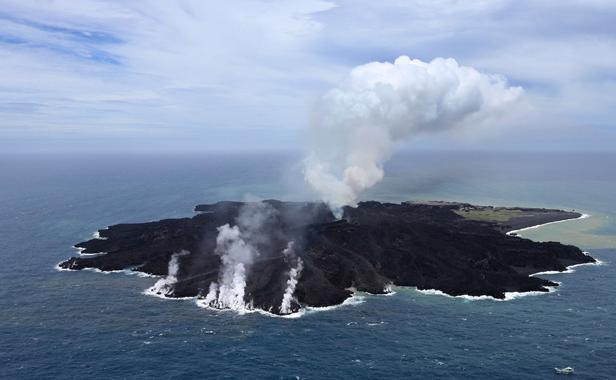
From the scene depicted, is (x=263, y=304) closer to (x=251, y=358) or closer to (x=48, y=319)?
(x=251, y=358)

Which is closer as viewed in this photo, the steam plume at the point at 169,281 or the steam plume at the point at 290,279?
the steam plume at the point at 290,279

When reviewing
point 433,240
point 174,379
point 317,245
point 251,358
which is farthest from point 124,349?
point 433,240

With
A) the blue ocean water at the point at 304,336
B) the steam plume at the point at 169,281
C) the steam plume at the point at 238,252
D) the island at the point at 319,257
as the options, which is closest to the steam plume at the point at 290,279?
the island at the point at 319,257

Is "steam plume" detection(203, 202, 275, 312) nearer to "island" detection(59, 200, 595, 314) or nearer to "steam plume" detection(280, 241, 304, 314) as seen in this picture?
"island" detection(59, 200, 595, 314)

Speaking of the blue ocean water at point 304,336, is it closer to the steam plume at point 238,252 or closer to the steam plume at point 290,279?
the steam plume at point 290,279

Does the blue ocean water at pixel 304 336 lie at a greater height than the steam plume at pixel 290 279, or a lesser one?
lesser

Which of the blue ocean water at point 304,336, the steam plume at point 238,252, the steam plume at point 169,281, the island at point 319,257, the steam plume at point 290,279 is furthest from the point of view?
the steam plume at point 169,281

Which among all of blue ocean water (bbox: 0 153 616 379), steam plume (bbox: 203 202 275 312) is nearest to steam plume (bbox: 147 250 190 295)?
blue ocean water (bbox: 0 153 616 379)

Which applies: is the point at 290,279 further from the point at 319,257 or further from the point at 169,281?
the point at 169,281
